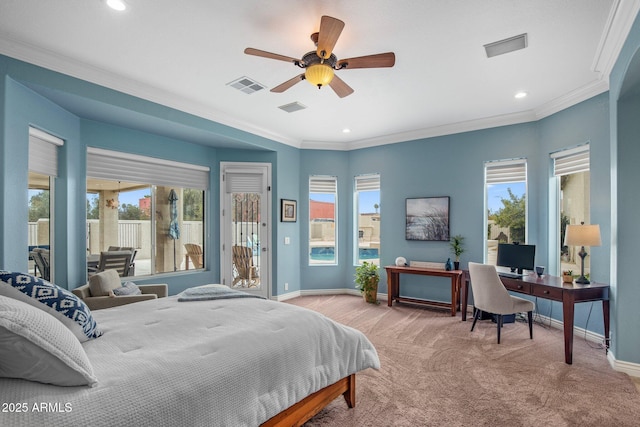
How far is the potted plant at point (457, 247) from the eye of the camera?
15.9ft

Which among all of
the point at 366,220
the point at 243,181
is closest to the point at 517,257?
the point at 366,220

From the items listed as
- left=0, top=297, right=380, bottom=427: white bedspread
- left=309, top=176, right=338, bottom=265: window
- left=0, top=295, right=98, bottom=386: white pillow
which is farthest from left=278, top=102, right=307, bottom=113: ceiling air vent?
left=0, top=295, right=98, bottom=386: white pillow

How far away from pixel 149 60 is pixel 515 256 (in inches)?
181

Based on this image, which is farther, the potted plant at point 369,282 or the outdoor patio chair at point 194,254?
the potted plant at point 369,282

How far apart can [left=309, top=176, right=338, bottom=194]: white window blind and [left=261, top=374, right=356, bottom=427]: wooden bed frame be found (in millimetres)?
4152

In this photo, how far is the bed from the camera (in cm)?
118

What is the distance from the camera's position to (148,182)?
4.57 metres

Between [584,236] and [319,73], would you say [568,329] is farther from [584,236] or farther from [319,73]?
[319,73]

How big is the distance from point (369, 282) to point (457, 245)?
4.83 feet

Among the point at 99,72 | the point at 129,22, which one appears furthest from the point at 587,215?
the point at 99,72

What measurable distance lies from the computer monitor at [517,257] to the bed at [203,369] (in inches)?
106

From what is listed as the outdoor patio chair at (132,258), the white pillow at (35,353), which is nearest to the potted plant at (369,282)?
the outdoor patio chair at (132,258)

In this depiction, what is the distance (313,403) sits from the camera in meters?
2.01

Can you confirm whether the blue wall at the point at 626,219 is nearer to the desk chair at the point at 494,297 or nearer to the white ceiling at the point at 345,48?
the white ceiling at the point at 345,48
